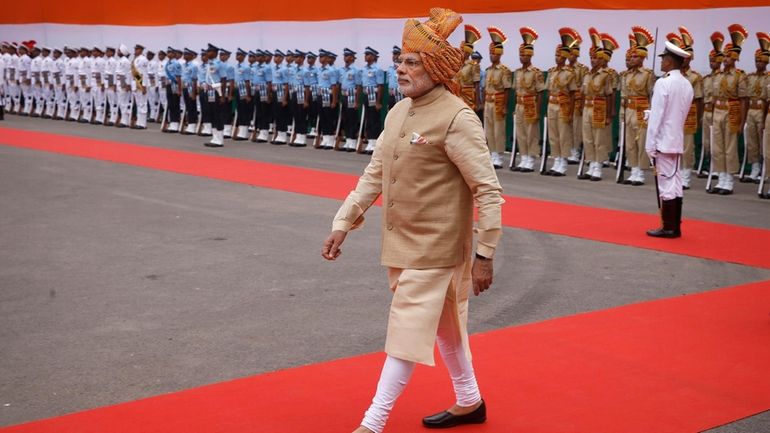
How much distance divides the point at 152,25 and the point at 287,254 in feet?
69.4

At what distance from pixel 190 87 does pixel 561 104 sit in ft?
34.6

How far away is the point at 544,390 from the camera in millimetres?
5531

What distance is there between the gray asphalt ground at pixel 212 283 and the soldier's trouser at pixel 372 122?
625 cm

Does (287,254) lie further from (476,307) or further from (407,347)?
(407,347)

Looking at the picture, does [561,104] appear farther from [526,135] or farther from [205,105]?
[205,105]

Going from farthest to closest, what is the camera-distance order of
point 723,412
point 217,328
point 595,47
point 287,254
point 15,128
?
point 15,128 < point 595,47 < point 287,254 < point 217,328 < point 723,412

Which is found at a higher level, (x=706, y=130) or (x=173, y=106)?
(x=706, y=130)

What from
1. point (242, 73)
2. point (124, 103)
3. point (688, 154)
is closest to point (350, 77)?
point (242, 73)

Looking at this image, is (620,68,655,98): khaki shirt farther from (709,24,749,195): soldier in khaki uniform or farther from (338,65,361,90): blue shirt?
(338,65,361,90): blue shirt

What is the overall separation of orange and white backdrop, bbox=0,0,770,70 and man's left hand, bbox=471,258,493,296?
43.1 ft

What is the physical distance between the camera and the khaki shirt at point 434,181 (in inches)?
179

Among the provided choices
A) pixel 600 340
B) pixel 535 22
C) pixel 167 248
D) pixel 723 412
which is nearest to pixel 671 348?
pixel 600 340

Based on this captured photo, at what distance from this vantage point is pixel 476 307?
24.8 ft

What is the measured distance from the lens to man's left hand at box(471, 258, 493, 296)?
448 cm
